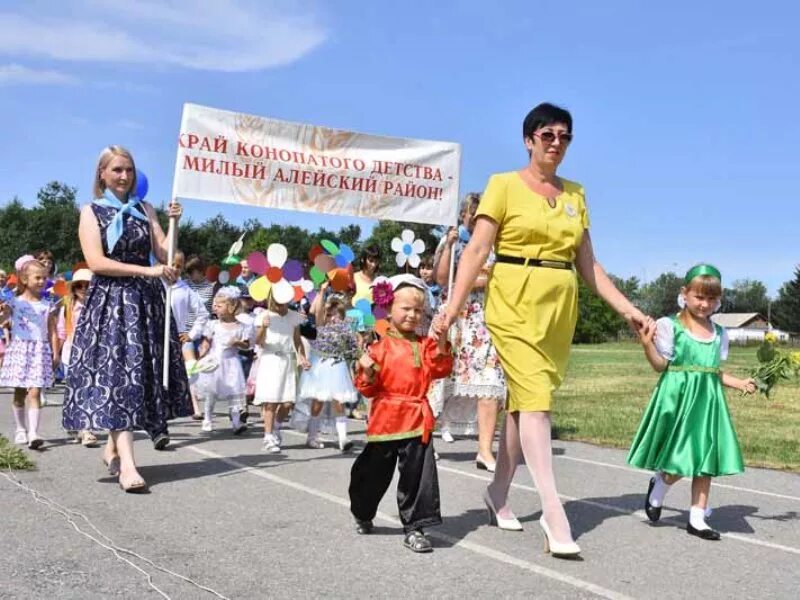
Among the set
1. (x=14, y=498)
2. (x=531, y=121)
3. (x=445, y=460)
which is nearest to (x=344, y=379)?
(x=445, y=460)

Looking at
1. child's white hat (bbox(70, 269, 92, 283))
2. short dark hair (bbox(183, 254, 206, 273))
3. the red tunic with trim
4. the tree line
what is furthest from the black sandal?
the tree line

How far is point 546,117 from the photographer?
5039 millimetres

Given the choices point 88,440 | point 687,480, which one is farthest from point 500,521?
point 88,440

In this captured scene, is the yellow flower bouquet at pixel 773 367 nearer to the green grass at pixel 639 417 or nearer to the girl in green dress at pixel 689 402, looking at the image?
the green grass at pixel 639 417

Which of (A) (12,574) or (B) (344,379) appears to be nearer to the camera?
(A) (12,574)

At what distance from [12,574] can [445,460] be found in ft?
15.1

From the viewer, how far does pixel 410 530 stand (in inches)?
184

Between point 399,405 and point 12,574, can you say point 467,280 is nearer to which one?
point 399,405

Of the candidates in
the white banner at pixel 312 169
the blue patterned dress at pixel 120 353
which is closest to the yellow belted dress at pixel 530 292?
the blue patterned dress at pixel 120 353

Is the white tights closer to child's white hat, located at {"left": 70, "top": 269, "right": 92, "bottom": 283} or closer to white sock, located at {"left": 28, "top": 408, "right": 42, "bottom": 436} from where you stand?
white sock, located at {"left": 28, "top": 408, "right": 42, "bottom": 436}

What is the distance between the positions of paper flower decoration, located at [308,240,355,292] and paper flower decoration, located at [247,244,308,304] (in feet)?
0.64

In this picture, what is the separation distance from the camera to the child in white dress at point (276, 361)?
346 inches

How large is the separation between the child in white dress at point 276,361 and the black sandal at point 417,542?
395 centimetres

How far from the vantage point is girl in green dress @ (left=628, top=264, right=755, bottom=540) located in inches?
214
